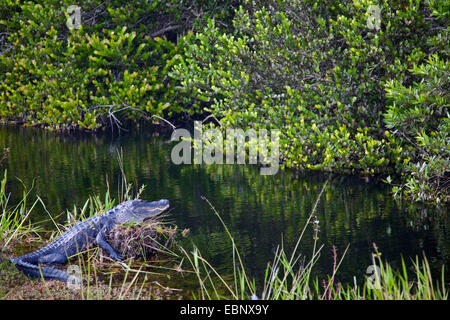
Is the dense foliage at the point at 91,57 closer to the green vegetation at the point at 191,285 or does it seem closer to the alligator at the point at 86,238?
the alligator at the point at 86,238

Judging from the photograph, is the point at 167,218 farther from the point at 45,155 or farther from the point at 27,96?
the point at 27,96

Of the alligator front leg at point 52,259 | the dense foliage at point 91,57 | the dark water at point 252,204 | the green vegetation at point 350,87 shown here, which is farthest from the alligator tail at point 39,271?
the dense foliage at point 91,57

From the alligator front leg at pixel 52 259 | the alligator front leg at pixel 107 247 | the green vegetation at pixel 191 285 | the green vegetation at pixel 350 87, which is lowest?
the green vegetation at pixel 191 285

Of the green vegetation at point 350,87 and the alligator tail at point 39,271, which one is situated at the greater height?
the green vegetation at point 350,87

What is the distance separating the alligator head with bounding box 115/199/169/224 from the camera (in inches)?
259

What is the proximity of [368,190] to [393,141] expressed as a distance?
868 millimetres

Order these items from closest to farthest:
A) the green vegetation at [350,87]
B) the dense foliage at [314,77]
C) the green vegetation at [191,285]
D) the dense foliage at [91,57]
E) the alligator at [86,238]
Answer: the green vegetation at [191,285], the alligator at [86,238], the green vegetation at [350,87], the dense foliage at [314,77], the dense foliage at [91,57]

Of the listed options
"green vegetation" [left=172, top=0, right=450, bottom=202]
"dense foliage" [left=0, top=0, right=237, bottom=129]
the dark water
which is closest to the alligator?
the dark water

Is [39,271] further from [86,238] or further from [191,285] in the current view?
[191,285]

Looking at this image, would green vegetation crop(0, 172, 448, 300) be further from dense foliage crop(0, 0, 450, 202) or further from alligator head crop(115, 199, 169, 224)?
dense foliage crop(0, 0, 450, 202)

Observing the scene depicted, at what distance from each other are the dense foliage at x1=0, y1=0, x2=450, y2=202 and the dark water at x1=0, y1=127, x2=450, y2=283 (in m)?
0.66

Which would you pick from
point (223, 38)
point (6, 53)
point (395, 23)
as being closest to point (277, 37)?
point (223, 38)

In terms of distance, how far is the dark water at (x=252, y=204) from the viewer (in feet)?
21.9

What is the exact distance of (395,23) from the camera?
9234 millimetres
